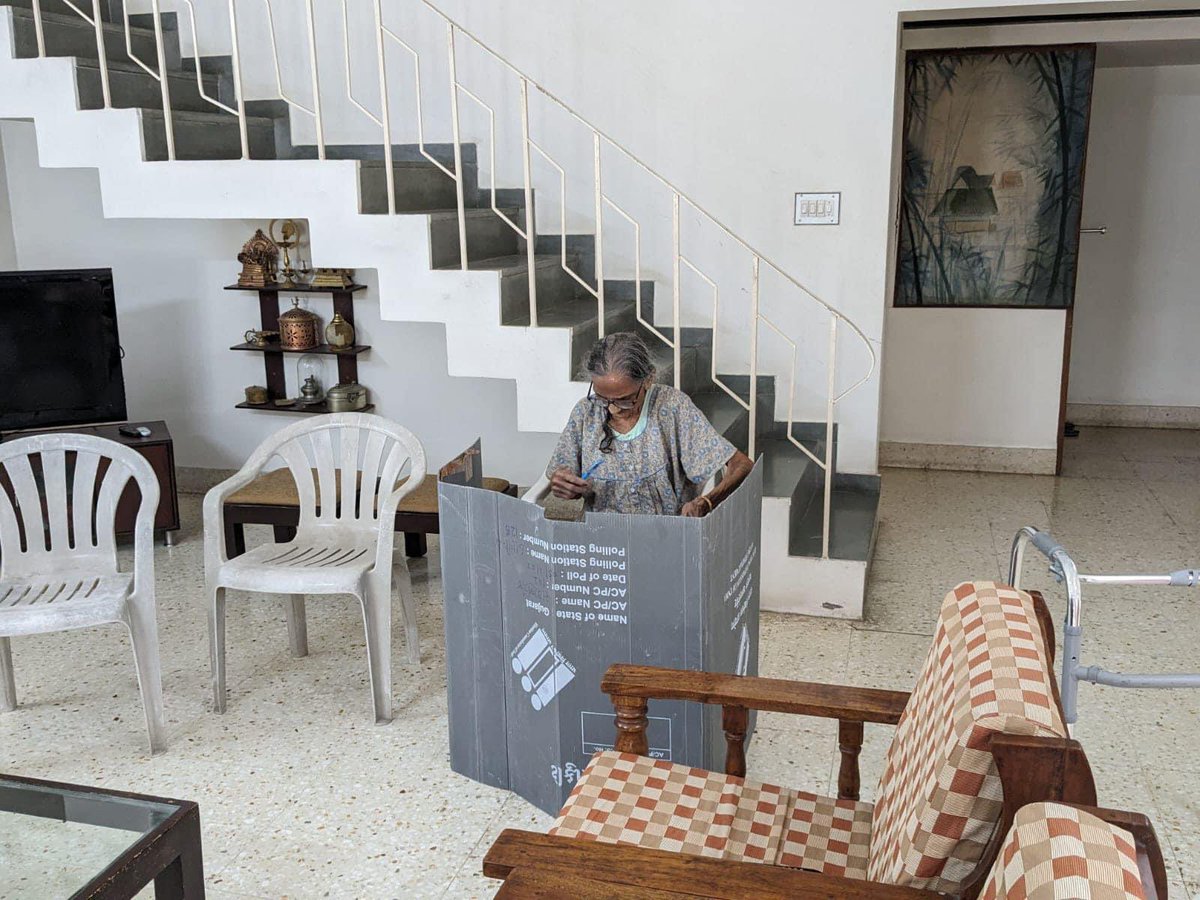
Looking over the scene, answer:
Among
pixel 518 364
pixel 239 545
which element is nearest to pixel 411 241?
pixel 518 364

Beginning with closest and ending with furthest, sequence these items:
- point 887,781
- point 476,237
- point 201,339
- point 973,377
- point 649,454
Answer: point 887,781 < point 649,454 < point 476,237 < point 201,339 < point 973,377

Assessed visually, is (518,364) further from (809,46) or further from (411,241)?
(809,46)

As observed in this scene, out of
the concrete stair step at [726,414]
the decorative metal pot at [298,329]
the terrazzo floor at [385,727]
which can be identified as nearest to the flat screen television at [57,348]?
the decorative metal pot at [298,329]

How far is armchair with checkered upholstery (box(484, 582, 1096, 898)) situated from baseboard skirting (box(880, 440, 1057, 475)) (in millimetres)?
4315

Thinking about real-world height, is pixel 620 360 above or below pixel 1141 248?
below

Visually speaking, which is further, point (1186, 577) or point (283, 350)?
point (283, 350)

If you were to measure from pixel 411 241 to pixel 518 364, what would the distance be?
23.8 inches

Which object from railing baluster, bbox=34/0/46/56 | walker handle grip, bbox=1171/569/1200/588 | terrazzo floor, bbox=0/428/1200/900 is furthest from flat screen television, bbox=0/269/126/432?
walker handle grip, bbox=1171/569/1200/588

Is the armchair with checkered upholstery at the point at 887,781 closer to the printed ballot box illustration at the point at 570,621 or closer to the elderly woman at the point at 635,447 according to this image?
the printed ballot box illustration at the point at 570,621

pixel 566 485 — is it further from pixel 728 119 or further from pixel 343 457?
pixel 728 119

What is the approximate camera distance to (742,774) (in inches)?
87.3

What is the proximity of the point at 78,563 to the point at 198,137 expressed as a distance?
1955 mm

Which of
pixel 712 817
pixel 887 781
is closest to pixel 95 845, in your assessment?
pixel 712 817

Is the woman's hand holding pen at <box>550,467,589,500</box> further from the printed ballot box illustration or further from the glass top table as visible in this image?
the glass top table
